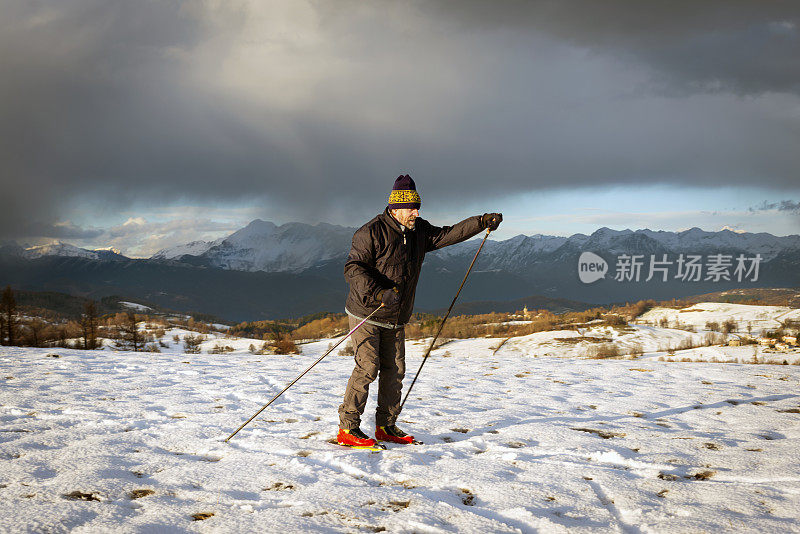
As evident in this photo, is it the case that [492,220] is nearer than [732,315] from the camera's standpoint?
Yes

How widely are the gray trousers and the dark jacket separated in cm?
21

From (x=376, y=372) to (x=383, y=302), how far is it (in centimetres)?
85

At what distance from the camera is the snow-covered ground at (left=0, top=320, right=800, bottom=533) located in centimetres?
321

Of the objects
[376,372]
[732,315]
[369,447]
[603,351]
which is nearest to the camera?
[369,447]

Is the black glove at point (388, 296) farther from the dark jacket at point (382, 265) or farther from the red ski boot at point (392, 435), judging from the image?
the red ski boot at point (392, 435)

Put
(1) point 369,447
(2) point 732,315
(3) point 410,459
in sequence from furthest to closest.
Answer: (2) point 732,315 < (1) point 369,447 < (3) point 410,459

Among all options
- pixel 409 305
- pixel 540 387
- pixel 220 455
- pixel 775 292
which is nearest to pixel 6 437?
pixel 220 455

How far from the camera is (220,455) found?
14.7 feet

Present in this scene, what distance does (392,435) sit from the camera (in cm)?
522

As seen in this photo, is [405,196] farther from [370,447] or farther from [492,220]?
[370,447]

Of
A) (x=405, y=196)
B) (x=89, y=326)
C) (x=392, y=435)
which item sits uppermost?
(x=405, y=196)

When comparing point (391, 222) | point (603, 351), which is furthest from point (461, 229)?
point (603, 351)

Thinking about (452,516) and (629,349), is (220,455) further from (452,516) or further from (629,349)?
(629,349)

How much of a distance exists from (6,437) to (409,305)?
4.38 meters
